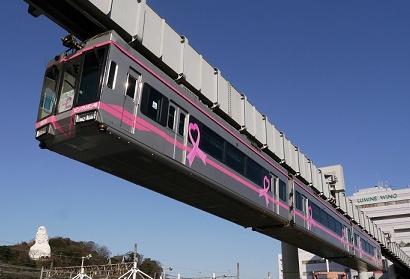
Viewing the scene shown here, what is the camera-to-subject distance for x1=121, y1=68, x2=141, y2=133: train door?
992cm

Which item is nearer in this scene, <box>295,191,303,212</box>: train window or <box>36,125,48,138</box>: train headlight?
<box>36,125,48,138</box>: train headlight

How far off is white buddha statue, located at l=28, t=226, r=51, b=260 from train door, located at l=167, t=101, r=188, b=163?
81.8 meters

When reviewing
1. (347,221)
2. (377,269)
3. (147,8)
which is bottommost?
(377,269)

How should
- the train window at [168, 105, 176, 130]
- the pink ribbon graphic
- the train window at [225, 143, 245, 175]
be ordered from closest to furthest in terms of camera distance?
1. the train window at [168, 105, 176, 130]
2. the train window at [225, 143, 245, 175]
3. the pink ribbon graphic

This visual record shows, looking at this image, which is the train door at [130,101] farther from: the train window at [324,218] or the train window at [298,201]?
the train window at [324,218]

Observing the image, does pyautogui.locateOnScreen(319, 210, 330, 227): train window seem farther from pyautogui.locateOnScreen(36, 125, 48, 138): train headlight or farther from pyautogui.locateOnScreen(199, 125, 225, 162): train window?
pyautogui.locateOnScreen(36, 125, 48, 138): train headlight

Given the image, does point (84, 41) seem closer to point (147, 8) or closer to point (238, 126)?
point (147, 8)

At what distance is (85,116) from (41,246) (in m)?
91.4

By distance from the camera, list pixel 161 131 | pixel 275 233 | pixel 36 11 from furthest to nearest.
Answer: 1. pixel 275 233
2. pixel 161 131
3. pixel 36 11

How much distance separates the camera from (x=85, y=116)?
372 inches

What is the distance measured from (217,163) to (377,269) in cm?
3089

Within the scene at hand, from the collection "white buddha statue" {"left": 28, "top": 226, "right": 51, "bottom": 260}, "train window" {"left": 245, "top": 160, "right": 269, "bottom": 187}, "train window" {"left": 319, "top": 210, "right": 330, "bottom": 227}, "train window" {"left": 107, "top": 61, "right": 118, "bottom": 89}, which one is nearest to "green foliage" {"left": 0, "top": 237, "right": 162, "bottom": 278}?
"white buddha statue" {"left": 28, "top": 226, "right": 51, "bottom": 260}

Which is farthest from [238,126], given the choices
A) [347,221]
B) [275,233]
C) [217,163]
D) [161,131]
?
[347,221]

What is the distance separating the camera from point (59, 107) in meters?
10.4
